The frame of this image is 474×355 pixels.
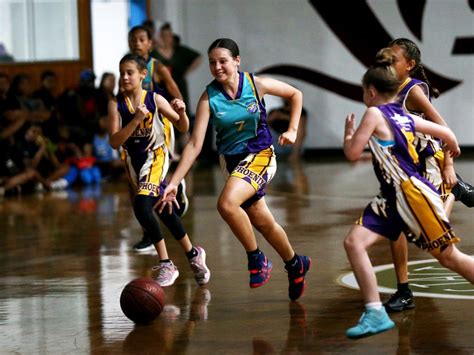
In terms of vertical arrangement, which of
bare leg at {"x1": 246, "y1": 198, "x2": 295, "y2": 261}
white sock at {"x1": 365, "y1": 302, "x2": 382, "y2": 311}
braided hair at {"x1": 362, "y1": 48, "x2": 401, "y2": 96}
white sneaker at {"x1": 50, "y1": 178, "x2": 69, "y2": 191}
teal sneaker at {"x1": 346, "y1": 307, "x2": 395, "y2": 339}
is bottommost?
white sneaker at {"x1": 50, "y1": 178, "x2": 69, "y2": 191}

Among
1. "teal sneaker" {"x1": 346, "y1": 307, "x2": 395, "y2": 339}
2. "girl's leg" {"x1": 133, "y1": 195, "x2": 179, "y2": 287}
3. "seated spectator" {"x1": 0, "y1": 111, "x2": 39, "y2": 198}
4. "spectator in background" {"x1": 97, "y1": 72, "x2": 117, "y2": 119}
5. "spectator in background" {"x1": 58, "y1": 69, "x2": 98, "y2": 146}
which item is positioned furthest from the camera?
"spectator in background" {"x1": 97, "y1": 72, "x2": 117, "y2": 119}

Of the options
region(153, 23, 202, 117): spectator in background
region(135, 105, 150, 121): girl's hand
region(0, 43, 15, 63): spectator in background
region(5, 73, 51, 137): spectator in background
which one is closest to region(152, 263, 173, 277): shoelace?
region(135, 105, 150, 121): girl's hand

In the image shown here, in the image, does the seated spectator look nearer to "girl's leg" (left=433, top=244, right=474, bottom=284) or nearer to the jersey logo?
the jersey logo

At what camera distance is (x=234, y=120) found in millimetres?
6996

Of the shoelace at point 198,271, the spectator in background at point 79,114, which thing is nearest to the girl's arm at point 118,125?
the shoelace at point 198,271

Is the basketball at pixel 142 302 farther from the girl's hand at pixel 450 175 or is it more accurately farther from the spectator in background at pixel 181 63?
the spectator in background at pixel 181 63

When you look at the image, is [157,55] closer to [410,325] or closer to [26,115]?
[26,115]

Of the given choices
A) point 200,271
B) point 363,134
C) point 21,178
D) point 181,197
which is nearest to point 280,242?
point 200,271

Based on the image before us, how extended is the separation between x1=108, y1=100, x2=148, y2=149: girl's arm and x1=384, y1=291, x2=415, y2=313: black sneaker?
2.22m

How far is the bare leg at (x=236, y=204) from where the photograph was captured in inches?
265

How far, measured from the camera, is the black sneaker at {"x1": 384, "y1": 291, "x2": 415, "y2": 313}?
645 cm

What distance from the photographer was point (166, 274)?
7.74m

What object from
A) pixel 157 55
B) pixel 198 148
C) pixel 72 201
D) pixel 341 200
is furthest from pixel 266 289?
pixel 157 55

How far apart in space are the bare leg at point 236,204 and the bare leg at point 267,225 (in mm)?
115
